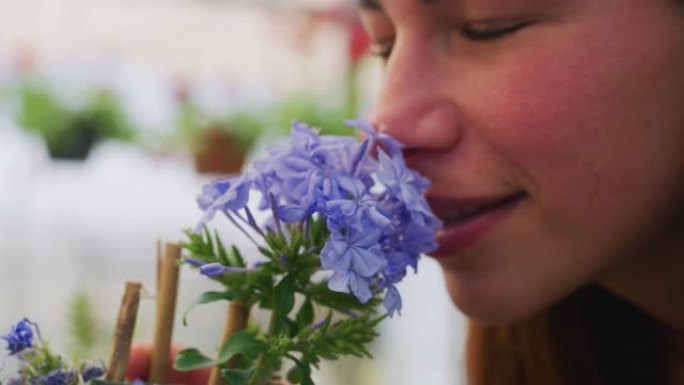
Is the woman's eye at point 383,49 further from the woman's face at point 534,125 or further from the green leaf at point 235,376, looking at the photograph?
the green leaf at point 235,376

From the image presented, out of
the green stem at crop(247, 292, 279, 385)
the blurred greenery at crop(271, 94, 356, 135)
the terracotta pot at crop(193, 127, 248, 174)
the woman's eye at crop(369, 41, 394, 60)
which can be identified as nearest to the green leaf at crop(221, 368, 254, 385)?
the green stem at crop(247, 292, 279, 385)

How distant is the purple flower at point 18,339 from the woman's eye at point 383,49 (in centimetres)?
39

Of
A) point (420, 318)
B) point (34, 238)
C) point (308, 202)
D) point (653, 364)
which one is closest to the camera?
point (308, 202)

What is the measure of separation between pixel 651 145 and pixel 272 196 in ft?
1.04

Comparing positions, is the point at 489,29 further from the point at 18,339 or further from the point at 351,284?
the point at 18,339

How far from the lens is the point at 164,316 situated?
56cm

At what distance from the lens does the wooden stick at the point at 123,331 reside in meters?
0.51

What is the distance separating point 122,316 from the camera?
51 cm

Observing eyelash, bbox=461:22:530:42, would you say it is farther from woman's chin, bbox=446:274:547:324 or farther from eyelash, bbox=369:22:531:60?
woman's chin, bbox=446:274:547:324

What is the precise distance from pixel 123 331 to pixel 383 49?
0.37 meters

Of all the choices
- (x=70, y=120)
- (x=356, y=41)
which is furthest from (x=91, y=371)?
(x=356, y=41)

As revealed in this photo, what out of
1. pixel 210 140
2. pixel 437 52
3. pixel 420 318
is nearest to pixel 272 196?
pixel 437 52

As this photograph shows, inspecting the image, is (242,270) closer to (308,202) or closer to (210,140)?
(308,202)

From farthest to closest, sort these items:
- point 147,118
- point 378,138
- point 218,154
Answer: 1. point 147,118
2. point 218,154
3. point 378,138
